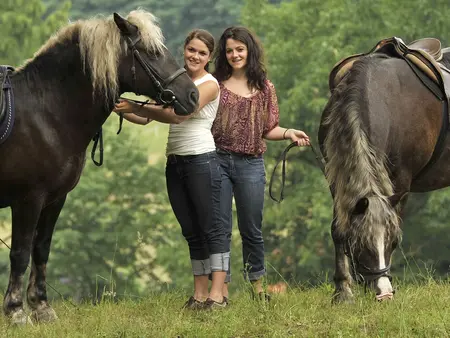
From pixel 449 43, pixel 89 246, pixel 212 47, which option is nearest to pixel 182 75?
pixel 212 47

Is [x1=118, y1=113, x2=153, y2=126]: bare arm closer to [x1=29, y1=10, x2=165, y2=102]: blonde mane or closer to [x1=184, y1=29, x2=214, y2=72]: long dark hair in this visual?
[x1=29, y1=10, x2=165, y2=102]: blonde mane

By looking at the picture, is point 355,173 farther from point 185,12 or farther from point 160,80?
point 185,12

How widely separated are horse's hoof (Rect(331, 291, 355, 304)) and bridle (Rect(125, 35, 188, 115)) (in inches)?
79.3

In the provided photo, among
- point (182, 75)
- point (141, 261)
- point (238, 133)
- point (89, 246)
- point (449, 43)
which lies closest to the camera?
point (182, 75)

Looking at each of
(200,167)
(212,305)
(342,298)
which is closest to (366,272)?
(342,298)

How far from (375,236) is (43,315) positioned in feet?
9.08

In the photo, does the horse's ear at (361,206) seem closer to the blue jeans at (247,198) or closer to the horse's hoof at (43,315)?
the blue jeans at (247,198)

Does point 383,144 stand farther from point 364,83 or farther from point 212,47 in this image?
point 212,47

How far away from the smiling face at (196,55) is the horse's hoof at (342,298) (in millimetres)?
2164

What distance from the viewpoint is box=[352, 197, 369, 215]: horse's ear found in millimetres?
6289

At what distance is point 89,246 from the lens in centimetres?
3128

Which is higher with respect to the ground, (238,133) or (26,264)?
(238,133)

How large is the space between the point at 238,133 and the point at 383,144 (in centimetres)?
120

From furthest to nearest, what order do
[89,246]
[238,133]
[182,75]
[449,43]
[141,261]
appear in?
[141,261]
[89,246]
[449,43]
[238,133]
[182,75]
